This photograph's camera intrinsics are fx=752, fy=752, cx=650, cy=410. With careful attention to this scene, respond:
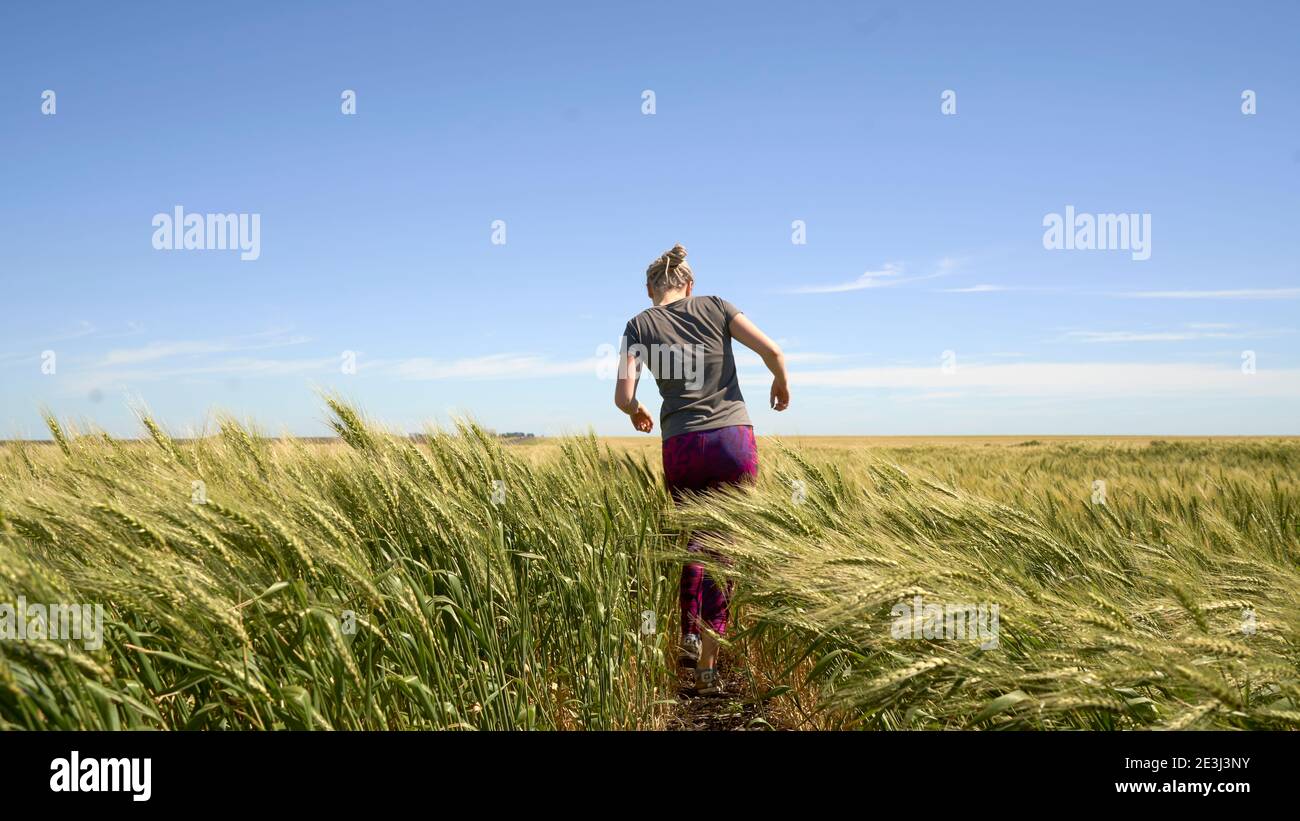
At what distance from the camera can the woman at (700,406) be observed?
139 inches

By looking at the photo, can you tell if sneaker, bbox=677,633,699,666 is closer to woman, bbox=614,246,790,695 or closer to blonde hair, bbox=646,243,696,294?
woman, bbox=614,246,790,695

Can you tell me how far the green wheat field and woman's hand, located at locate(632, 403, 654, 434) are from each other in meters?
0.45

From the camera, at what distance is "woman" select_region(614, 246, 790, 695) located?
3537mm

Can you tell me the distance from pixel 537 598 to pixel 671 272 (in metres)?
1.83

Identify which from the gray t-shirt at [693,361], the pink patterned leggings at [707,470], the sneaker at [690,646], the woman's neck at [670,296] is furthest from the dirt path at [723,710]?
the woman's neck at [670,296]

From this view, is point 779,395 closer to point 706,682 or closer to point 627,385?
point 627,385

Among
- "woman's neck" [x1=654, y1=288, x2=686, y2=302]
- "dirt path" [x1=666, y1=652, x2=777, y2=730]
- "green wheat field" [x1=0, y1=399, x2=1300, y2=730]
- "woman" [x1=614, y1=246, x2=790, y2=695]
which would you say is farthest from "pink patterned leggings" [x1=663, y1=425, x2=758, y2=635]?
"woman's neck" [x1=654, y1=288, x2=686, y2=302]

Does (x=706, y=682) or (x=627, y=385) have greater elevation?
(x=627, y=385)


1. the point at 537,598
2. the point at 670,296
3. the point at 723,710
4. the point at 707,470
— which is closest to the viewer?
the point at 537,598

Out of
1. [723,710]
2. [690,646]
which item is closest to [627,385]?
[690,646]

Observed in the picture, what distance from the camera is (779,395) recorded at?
154 inches

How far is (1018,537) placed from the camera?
2.93 metres

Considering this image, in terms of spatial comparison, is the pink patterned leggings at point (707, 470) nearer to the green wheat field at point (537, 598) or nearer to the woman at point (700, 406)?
the woman at point (700, 406)
